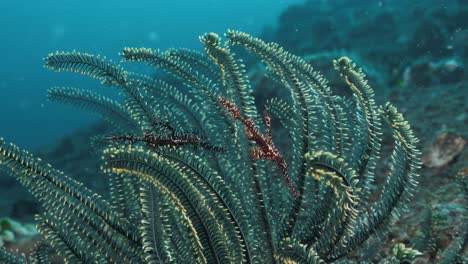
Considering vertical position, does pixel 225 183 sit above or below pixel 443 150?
below

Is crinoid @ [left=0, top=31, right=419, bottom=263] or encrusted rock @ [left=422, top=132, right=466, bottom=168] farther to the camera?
encrusted rock @ [left=422, top=132, right=466, bottom=168]

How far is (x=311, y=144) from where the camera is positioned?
2.39 meters

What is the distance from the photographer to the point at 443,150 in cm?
470

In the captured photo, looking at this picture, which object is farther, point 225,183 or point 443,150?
point 443,150

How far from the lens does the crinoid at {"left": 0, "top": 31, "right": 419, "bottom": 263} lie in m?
1.91

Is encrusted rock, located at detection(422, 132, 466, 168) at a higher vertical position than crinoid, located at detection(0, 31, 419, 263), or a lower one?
higher

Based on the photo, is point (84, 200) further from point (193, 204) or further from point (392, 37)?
point (392, 37)

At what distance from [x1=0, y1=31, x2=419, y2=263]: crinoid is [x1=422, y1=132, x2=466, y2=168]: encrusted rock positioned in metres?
2.35

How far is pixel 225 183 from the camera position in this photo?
2.33 m

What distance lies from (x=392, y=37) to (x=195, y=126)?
12.1 metres

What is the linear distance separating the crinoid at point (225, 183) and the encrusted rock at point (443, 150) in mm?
2355

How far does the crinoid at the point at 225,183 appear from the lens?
191cm

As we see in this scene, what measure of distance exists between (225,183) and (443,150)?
11.2 feet

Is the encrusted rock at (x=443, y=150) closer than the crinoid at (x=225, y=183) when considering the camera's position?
No
